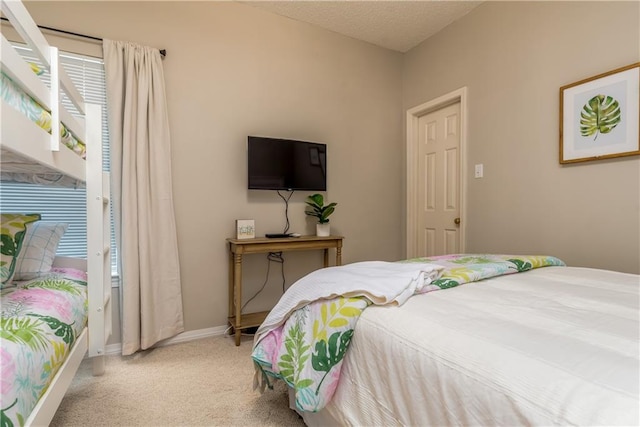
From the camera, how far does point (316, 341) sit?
107cm

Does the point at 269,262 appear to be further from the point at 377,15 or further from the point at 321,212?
Result: the point at 377,15

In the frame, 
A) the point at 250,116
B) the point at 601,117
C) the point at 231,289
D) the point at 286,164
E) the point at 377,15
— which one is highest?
the point at 377,15

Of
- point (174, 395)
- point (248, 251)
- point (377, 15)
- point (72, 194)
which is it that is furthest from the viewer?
point (377, 15)

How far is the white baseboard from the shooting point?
7.41ft

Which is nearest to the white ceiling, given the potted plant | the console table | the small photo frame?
the potted plant

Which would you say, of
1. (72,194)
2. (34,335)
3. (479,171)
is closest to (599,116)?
(479,171)

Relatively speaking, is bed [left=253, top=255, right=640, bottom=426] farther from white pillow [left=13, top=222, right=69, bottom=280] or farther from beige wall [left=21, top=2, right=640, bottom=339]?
white pillow [left=13, top=222, right=69, bottom=280]

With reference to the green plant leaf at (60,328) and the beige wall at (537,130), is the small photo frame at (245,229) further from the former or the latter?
the beige wall at (537,130)

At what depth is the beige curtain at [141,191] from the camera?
7.20 ft

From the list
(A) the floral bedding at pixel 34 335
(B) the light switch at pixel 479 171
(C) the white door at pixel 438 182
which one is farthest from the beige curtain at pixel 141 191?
(B) the light switch at pixel 479 171

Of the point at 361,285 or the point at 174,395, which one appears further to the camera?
the point at 174,395

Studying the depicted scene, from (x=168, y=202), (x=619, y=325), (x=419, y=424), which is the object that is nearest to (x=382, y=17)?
(x=168, y=202)

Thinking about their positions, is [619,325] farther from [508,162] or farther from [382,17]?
[382,17]

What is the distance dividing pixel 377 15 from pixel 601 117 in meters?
1.86
